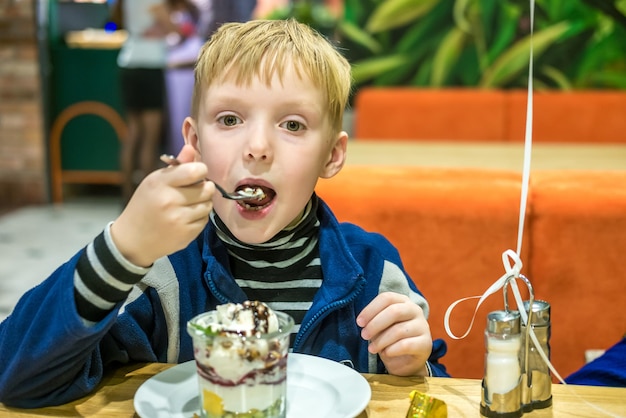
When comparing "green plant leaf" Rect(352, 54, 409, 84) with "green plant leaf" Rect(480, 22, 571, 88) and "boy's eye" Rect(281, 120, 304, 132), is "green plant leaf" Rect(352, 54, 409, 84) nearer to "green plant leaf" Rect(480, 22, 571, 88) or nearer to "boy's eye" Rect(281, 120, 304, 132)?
"green plant leaf" Rect(480, 22, 571, 88)

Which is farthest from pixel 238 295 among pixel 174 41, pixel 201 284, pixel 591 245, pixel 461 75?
pixel 174 41

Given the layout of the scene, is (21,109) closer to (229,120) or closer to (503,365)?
(229,120)

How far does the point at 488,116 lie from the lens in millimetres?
4770

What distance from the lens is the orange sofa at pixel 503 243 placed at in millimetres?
1677

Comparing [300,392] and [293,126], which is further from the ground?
[293,126]

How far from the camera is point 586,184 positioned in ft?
5.70

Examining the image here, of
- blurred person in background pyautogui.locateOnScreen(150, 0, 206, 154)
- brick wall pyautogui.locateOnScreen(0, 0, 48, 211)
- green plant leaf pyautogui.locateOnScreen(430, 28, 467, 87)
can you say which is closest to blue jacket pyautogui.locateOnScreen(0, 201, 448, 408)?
green plant leaf pyautogui.locateOnScreen(430, 28, 467, 87)

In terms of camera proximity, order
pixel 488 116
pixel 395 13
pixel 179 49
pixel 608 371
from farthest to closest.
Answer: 1. pixel 179 49
2. pixel 395 13
3. pixel 488 116
4. pixel 608 371

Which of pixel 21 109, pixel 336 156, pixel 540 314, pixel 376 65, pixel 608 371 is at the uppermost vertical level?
pixel 336 156

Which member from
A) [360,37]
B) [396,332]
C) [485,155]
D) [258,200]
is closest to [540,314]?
[396,332]

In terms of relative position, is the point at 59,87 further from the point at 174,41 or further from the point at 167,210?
the point at 167,210

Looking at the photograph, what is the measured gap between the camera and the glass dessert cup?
760mm

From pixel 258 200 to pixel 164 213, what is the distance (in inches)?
10.8

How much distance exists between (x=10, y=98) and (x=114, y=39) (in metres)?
0.96
